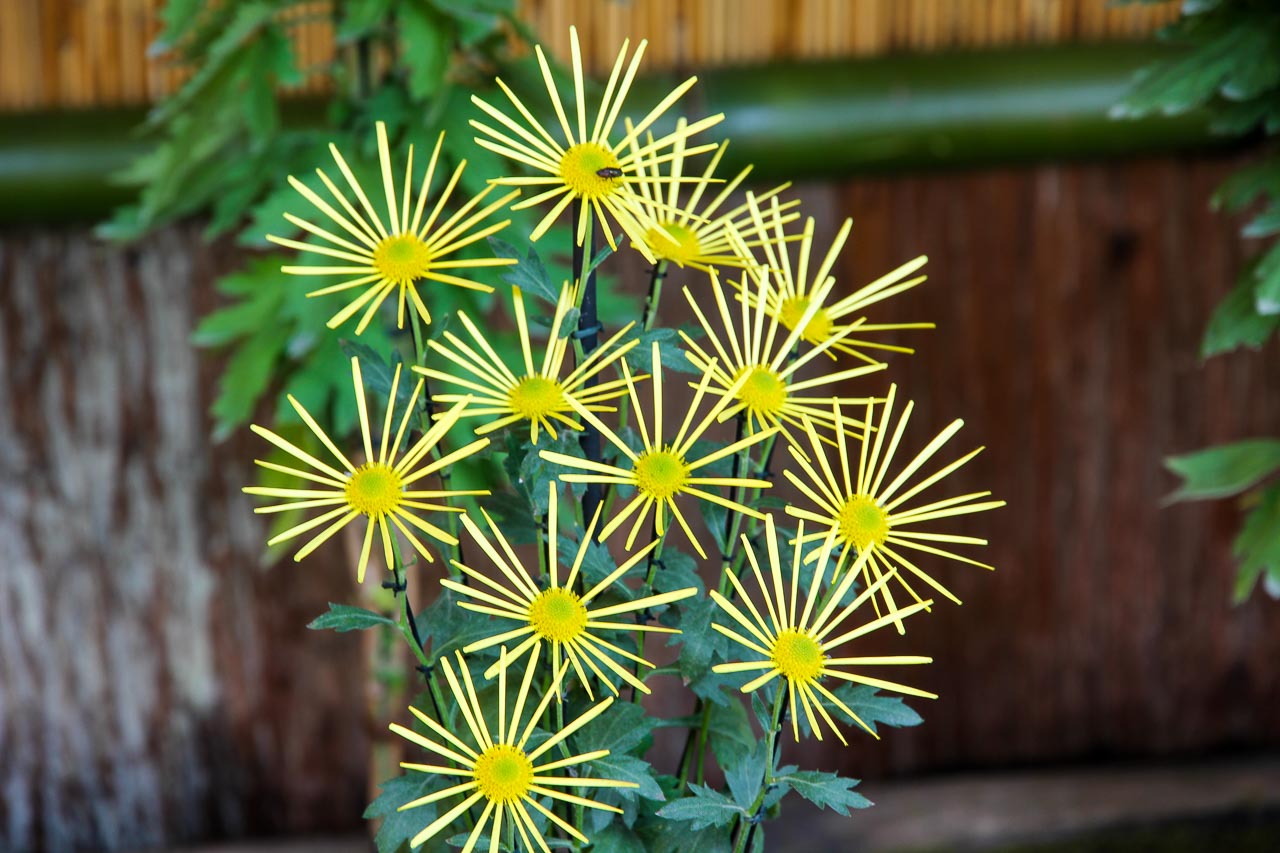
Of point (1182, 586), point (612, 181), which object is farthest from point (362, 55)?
point (1182, 586)

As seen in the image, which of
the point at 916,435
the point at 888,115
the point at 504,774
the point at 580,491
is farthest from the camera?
the point at 916,435

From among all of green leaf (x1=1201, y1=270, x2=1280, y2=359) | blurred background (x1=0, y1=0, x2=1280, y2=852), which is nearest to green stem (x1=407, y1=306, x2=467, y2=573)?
green leaf (x1=1201, y1=270, x2=1280, y2=359)

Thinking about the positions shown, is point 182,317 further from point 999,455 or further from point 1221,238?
point 1221,238

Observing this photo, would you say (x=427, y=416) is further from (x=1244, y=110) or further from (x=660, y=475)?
(x=1244, y=110)

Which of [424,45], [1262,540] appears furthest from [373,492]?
[1262,540]

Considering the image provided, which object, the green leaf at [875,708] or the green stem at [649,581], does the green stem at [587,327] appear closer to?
the green stem at [649,581]

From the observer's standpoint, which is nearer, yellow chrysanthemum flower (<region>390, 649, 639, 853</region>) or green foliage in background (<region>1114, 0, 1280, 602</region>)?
yellow chrysanthemum flower (<region>390, 649, 639, 853</region>)

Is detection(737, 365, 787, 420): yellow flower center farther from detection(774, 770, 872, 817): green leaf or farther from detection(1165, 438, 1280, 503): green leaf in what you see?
detection(1165, 438, 1280, 503): green leaf

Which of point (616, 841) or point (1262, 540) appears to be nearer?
point (616, 841)
